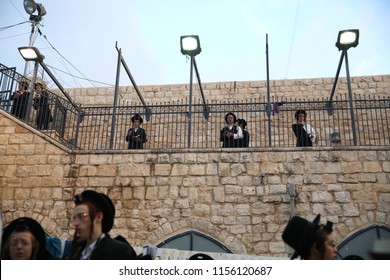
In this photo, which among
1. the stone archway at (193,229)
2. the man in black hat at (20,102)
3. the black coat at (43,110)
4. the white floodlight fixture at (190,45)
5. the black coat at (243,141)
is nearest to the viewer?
the stone archway at (193,229)

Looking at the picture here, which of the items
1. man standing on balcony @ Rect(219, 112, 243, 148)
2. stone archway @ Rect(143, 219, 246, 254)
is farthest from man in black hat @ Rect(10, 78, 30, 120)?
man standing on balcony @ Rect(219, 112, 243, 148)

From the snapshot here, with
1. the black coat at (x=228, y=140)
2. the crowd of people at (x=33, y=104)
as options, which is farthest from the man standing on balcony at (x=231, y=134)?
the crowd of people at (x=33, y=104)

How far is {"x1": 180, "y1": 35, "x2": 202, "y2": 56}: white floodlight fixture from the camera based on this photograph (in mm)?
8070

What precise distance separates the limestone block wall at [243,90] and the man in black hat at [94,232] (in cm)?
833

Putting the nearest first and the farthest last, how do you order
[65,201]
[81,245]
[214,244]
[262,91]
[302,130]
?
[81,245] → [214,244] → [65,201] → [302,130] → [262,91]

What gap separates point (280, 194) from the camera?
682 cm

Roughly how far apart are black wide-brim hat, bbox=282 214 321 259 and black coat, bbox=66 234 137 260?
3.35 feet

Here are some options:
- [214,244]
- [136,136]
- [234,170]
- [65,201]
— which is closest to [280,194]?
[234,170]

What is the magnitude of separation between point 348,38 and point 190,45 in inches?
119

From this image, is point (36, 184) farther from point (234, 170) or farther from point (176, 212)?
point (234, 170)

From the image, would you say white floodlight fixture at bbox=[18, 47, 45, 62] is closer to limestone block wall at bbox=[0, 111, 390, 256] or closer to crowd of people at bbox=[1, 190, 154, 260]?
limestone block wall at bbox=[0, 111, 390, 256]

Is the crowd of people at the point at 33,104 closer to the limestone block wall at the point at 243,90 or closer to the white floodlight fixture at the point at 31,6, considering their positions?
the limestone block wall at the point at 243,90

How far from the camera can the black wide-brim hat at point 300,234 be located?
101 inches
